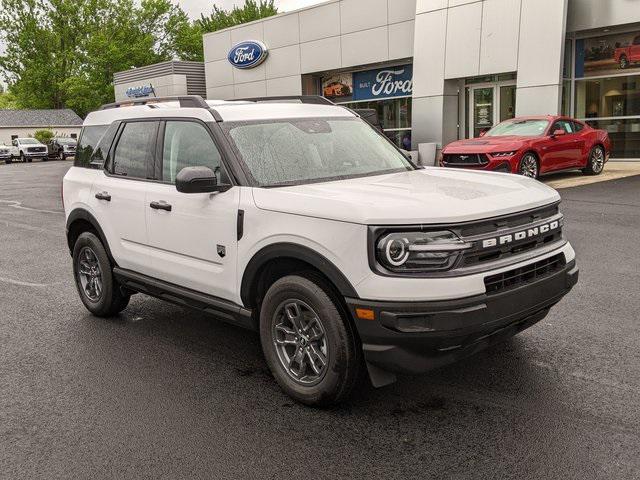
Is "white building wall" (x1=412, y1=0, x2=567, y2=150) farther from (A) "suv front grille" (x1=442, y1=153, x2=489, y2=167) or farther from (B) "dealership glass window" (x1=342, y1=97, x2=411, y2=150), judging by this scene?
(A) "suv front grille" (x1=442, y1=153, x2=489, y2=167)

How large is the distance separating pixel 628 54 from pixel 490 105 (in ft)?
14.6

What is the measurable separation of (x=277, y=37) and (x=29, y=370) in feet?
85.8

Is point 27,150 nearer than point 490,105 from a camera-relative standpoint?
No

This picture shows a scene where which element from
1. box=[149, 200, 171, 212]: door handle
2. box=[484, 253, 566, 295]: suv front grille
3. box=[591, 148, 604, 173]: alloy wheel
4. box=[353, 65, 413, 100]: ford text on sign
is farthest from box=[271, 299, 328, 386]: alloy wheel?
box=[353, 65, 413, 100]: ford text on sign

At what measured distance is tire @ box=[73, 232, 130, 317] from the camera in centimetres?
560

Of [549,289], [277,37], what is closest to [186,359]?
[549,289]

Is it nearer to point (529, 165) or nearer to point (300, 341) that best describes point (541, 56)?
point (529, 165)

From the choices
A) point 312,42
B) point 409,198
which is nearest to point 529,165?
point 409,198

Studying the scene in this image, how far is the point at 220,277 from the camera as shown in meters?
4.27

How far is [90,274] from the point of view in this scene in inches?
233

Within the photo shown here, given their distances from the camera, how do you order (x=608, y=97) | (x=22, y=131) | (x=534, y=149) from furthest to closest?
(x=22, y=131) < (x=608, y=97) < (x=534, y=149)

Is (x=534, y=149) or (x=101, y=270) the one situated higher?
(x=534, y=149)

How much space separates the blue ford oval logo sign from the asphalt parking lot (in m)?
25.1

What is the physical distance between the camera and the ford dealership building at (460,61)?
63.3 feet
